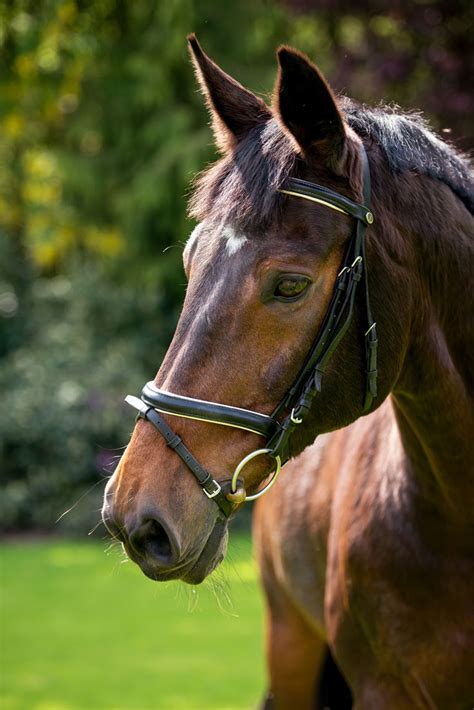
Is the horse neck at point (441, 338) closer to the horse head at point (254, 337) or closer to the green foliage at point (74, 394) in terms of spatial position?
the horse head at point (254, 337)

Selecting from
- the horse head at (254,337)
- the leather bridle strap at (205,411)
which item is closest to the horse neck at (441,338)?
the horse head at (254,337)

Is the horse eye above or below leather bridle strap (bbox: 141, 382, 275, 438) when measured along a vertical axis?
above

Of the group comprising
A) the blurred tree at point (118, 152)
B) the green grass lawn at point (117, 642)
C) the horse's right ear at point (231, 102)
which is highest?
the horse's right ear at point (231, 102)

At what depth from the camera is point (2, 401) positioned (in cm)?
1248

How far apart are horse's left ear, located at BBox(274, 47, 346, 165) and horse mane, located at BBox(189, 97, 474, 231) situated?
2.6 inches

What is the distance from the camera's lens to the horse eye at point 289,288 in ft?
7.32

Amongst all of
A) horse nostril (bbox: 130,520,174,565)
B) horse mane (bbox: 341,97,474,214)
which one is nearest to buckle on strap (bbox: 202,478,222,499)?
horse nostril (bbox: 130,520,174,565)

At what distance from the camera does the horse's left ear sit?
7.14 ft

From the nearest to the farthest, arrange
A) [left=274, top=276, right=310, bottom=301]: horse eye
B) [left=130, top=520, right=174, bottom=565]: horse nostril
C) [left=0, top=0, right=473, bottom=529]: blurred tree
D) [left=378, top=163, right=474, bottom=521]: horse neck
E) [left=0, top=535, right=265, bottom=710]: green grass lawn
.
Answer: [left=130, top=520, right=174, bottom=565]: horse nostril < [left=274, top=276, right=310, bottom=301]: horse eye < [left=378, top=163, right=474, bottom=521]: horse neck < [left=0, top=535, right=265, bottom=710]: green grass lawn < [left=0, top=0, right=473, bottom=529]: blurred tree

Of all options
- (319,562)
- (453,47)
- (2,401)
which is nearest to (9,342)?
(2,401)

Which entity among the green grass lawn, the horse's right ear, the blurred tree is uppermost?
the horse's right ear

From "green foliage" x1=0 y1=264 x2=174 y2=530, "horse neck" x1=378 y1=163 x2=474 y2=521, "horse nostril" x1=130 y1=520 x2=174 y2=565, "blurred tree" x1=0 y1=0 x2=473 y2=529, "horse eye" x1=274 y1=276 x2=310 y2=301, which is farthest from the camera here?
"green foliage" x1=0 y1=264 x2=174 y2=530

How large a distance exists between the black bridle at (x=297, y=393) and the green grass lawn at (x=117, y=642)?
2.53 metres

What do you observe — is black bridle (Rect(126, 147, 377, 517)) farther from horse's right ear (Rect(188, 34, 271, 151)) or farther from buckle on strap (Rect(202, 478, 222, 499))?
horse's right ear (Rect(188, 34, 271, 151))
